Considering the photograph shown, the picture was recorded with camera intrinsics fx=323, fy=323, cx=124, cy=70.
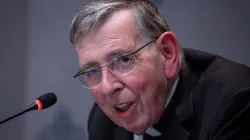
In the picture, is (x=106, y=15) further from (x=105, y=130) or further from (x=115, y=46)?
(x=105, y=130)

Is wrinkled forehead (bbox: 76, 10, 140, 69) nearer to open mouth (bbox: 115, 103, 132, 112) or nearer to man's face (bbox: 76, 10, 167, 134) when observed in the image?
man's face (bbox: 76, 10, 167, 134)

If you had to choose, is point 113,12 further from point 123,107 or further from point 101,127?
point 101,127

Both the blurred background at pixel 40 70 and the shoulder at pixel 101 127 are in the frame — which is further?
the blurred background at pixel 40 70

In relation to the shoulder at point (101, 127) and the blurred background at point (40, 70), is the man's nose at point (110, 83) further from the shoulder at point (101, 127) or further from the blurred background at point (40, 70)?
the blurred background at point (40, 70)

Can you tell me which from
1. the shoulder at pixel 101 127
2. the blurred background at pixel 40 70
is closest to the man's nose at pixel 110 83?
the shoulder at pixel 101 127

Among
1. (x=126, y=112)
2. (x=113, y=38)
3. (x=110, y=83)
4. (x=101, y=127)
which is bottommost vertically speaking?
(x=101, y=127)

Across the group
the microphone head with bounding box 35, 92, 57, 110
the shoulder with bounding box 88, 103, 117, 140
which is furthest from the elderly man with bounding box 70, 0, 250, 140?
the shoulder with bounding box 88, 103, 117, 140

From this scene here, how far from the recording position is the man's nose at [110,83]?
907mm

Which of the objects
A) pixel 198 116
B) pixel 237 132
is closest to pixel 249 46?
pixel 198 116

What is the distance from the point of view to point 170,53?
3.28ft

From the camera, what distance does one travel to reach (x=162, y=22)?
1.01 m

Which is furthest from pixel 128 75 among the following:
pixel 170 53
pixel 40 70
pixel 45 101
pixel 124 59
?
pixel 40 70

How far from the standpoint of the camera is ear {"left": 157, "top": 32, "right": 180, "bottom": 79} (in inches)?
38.6

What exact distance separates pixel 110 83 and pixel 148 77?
0.37ft
